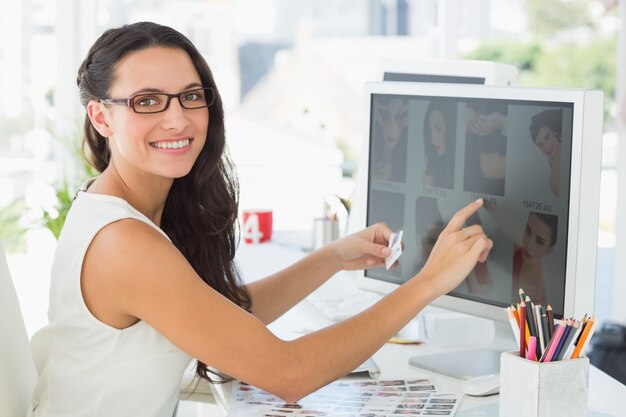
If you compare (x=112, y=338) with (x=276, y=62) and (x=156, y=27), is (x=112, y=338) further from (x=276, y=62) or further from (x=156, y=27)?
(x=276, y=62)

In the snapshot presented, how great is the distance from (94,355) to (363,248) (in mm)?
544

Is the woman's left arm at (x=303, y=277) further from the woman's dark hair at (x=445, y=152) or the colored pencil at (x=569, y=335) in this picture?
the colored pencil at (x=569, y=335)

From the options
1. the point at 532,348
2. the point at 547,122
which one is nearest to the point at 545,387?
the point at 532,348

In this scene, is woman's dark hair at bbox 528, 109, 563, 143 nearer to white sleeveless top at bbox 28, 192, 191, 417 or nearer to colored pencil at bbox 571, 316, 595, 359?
colored pencil at bbox 571, 316, 595, 359

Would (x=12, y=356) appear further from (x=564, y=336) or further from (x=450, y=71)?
(x=450, y=71)

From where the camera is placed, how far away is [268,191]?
406cm

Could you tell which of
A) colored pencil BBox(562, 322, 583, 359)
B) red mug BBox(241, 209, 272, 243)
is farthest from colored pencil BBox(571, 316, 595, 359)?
red mug BBox(241, 209, 272, 243)

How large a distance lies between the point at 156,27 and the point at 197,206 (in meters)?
0.35

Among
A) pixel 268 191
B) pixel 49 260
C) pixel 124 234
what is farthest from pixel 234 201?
pixel 268 191

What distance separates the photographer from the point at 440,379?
5.17 ft

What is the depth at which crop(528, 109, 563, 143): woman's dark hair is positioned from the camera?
1423 millimetres

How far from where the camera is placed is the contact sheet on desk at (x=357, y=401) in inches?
55.1

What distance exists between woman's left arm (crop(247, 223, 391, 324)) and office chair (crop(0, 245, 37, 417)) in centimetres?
46

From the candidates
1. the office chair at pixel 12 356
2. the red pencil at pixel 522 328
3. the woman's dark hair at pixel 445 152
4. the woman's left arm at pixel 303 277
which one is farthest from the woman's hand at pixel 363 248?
the office chair at pixel 12 356
